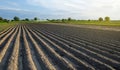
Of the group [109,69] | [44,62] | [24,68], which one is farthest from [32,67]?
[109,69]

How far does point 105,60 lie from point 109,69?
4.47 feet

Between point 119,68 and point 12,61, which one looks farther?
point 12,61

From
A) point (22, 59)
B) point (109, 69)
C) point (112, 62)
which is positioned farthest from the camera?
A: point (22, 59)

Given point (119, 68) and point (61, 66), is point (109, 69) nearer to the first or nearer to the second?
point (119, 68)

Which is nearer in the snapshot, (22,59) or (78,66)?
(78,66)

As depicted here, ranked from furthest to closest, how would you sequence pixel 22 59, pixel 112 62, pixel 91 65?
1. pixel 22 59
2. pixel 112 62
3. pixel 91 65

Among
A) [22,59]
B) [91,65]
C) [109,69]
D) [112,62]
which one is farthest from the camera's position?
[22,59]

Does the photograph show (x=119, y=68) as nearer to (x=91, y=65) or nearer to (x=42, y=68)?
(x=91, y=65)

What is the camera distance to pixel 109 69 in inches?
264

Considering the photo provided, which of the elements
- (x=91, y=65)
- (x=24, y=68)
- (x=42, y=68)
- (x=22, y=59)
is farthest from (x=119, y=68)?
(x=22, y=59)

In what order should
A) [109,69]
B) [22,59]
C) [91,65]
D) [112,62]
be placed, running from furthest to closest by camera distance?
[22,59] < [112,62] < [91,65] < [109,69]

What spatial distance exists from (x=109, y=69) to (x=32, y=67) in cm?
252

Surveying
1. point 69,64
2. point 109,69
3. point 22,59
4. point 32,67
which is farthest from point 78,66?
point 22,59

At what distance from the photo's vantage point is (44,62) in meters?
7.64
